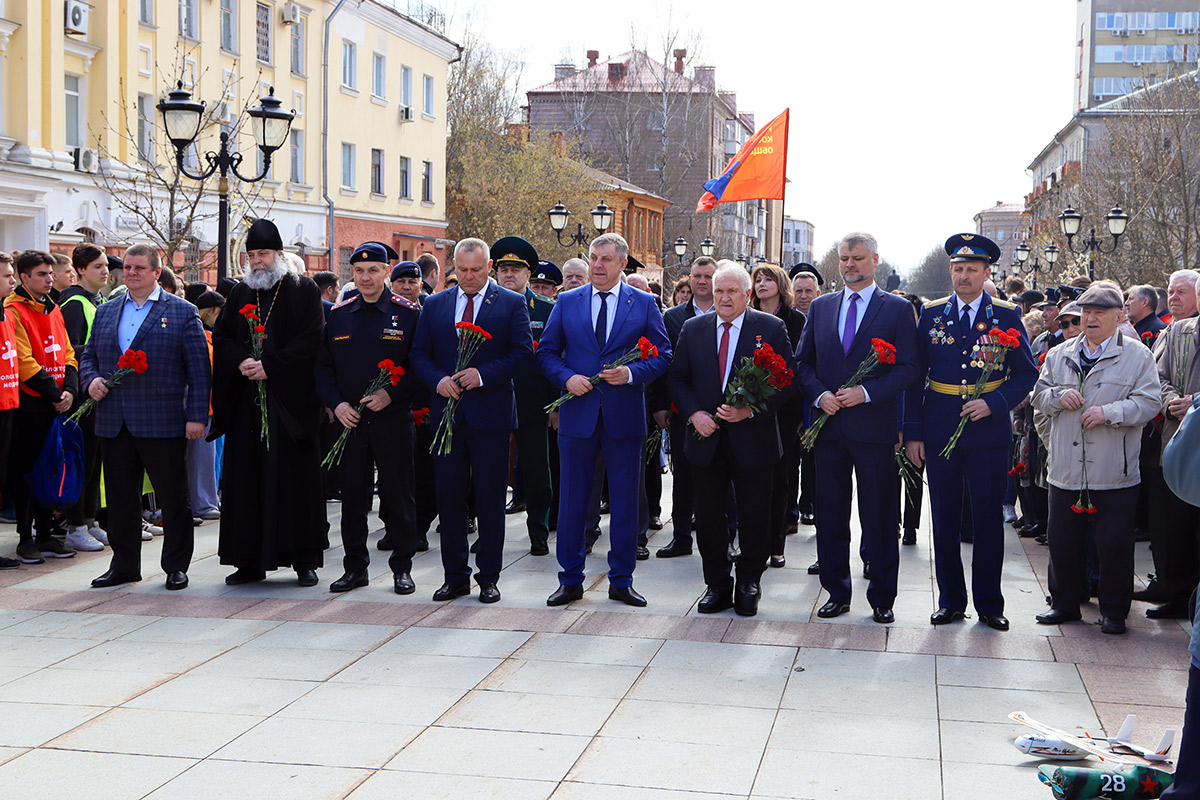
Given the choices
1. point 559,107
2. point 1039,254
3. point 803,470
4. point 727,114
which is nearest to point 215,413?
point 803,470

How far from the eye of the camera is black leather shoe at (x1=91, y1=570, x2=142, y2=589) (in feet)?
25.7

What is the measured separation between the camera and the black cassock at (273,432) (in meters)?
7.83

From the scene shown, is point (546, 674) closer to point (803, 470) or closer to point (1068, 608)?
point (1068, 608)

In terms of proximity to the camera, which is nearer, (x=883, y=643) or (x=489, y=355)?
(x=883, y=643)

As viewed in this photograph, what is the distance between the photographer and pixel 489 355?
762 centimetres

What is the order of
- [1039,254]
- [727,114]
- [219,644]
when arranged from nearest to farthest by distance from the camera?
1. [219,644]
2. [1039,254]
3. [727,114]

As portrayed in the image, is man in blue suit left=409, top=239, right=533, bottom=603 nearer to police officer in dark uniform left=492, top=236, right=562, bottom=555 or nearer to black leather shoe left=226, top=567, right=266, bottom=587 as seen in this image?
black leather shoe left=226, top=567, right=266, bottom=587

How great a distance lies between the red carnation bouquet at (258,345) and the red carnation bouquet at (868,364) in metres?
3.42

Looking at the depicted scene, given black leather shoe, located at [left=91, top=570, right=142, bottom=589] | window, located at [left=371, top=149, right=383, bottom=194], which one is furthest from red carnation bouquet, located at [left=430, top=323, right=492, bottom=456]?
window, located at [left=371, top=149, right=383, bottom=194]

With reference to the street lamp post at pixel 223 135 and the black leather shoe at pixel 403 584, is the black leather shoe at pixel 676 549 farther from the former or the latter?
the street lamp post at pixel 223 135

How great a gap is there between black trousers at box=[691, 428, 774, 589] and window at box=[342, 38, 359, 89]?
1174 inches

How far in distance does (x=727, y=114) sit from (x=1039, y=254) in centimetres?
2814

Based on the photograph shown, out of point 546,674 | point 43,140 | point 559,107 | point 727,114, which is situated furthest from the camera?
point 727,114

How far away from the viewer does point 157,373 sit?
7.78 meters
